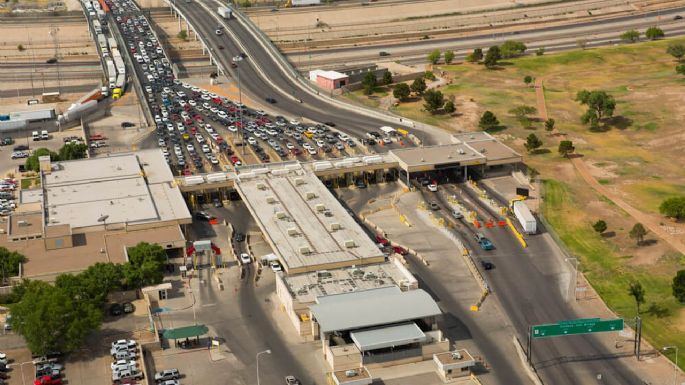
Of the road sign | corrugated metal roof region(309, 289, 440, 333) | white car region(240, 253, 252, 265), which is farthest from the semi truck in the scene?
white car region(240, 253, 252, 265)

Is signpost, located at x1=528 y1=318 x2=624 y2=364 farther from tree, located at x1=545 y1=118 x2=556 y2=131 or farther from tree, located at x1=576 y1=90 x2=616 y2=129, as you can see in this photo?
tree, located at x1=576 y1=90 x2=616 y2=129

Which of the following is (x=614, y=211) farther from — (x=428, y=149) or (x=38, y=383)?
(x=38, y=383)

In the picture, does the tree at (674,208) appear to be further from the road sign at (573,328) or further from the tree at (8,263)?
the tree at (8,263)

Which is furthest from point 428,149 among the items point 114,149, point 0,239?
point 0,239

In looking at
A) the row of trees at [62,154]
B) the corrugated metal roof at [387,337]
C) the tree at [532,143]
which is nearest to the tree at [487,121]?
the tree at [532,143]

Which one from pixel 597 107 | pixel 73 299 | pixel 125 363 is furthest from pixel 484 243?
pixel 597 107
